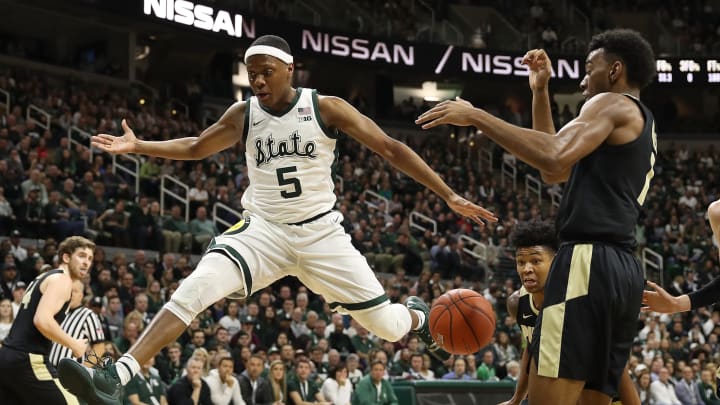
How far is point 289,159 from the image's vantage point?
6102 mm

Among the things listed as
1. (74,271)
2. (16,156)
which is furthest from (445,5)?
(74,271)

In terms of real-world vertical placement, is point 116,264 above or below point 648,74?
below

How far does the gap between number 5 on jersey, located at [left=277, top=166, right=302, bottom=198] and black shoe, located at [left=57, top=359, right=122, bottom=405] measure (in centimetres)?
153

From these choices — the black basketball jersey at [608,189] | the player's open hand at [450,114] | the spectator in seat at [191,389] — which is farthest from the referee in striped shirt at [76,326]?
the black basketball jersey at [608,189]

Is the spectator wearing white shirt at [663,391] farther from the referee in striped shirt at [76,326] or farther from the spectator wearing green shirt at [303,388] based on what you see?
the referee in striped shirt at [76,326]

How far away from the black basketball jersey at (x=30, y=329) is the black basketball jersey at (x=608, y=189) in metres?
3.84

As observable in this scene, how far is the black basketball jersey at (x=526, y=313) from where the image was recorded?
652cm

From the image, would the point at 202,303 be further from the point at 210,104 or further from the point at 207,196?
the point at 210,104

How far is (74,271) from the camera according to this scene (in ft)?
22.7

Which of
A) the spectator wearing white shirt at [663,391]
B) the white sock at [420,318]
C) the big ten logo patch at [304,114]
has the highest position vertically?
the big ten logo patch at [304,114]

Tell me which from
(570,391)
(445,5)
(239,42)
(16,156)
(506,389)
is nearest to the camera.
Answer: (570,391)

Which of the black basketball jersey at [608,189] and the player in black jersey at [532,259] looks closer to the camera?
the black basketball jersey at [608,189]

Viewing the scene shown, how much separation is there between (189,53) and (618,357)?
24.5 m

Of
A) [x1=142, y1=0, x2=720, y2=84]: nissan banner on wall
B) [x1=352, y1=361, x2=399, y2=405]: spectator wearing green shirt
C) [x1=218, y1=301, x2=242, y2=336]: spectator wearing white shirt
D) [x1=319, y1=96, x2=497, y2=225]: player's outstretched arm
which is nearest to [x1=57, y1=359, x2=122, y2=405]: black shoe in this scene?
[x1=319, y1=96, x2=497, y2=225]: player's outstretched arm
